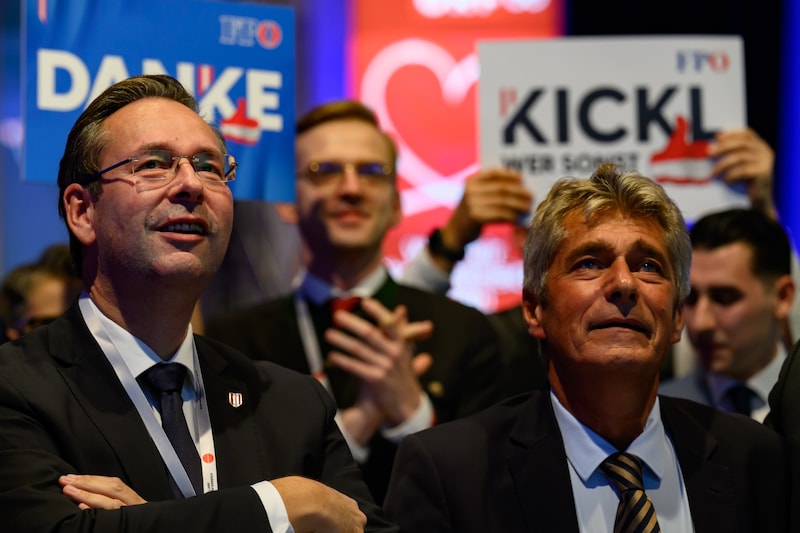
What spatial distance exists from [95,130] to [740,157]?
2409 millimetres

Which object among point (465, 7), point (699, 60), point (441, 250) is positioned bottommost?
point (441, 250)

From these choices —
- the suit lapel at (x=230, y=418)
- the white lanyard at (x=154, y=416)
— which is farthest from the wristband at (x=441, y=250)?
the white lanyard at (x=154, y=416)

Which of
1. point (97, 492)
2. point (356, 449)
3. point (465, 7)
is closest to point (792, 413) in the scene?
point (356, 449)

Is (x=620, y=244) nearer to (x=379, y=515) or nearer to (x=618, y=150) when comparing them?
(x=379, y=515)

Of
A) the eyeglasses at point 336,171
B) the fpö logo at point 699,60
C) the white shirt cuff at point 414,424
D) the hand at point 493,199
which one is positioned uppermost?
the fpö logo at point 699,60

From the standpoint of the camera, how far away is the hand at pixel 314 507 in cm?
237

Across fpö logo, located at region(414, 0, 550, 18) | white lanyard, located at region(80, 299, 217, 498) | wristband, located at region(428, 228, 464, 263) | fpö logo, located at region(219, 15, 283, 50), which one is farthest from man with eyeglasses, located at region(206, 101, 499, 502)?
fpö logo, located at region(414, 0, 550, 18)

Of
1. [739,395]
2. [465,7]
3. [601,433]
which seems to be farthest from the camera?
[465,7]

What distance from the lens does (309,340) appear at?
4168 millimetres

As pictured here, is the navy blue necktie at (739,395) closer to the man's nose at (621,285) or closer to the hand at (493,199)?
the hand at (493,199)

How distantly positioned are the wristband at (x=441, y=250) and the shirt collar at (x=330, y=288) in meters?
0.32

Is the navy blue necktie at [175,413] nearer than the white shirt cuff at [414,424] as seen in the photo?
Yes

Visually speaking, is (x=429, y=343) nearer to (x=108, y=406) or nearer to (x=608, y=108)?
(x=608, y=108)

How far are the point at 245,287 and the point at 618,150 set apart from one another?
2.75m
